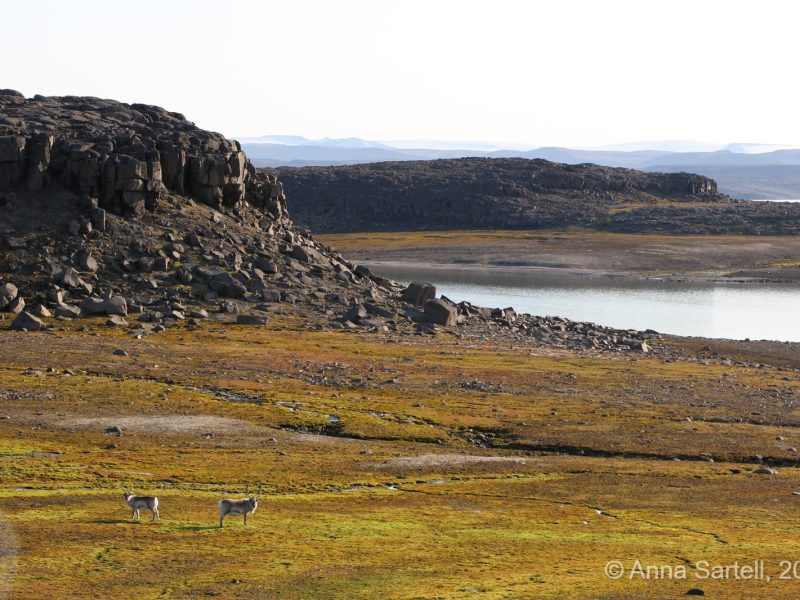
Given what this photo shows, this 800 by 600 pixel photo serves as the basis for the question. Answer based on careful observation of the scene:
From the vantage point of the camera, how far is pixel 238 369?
76562 millimetres

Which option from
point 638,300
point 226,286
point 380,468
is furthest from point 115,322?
point 638,300

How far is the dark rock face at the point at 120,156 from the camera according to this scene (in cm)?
10575

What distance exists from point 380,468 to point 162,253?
195 ft

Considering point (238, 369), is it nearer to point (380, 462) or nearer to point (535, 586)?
point (380, 462)

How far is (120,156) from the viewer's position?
10706 centimetres

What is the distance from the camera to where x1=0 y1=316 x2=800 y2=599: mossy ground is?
31656 mm

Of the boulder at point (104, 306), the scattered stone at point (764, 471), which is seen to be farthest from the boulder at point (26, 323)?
the scattered stone at point (764, 471)

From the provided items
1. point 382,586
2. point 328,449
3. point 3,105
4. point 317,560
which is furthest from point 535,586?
point 3,105

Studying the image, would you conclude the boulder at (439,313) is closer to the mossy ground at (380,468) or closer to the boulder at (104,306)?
the mossy ground at (380,468)

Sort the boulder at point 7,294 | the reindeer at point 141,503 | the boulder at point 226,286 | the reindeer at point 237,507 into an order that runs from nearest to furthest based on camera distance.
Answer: the reindeer at point 237,507 → the reindeer at point 141,503 → the boulder at point 7,294 → the boulder at point 226,286

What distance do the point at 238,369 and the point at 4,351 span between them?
51.4ft

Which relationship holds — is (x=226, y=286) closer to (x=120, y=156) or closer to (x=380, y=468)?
(x=120, y=156)

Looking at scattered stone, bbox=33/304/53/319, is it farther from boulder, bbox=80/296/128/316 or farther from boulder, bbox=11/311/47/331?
boulder, bbox=11/311/47/331

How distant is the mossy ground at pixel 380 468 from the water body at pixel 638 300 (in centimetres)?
3857
